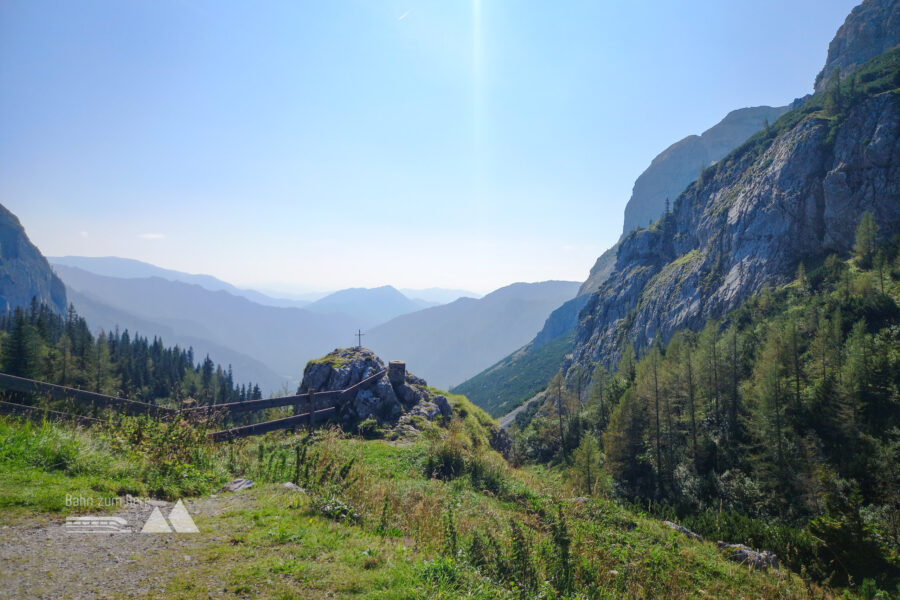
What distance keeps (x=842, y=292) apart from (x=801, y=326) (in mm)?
10354

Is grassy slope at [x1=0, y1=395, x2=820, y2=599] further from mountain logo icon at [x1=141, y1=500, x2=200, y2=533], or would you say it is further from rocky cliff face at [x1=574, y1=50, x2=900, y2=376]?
rocky cliff face at [x1=574, y1=50, x2=900, y2=376]

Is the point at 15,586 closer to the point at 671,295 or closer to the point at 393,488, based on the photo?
the point at 393,488

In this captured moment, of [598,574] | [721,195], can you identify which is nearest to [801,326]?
[598,574]

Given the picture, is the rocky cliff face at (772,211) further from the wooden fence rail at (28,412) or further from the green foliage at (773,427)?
the wooden fence rail at (28,412)

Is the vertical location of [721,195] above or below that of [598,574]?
above

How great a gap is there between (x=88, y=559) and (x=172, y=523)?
1584mm

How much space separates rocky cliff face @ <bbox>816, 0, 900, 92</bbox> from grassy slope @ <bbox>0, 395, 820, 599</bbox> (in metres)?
193

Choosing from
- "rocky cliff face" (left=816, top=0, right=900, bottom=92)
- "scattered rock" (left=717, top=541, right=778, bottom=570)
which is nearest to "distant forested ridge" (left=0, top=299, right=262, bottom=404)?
"scattered rock" (left=717, top=541, right=778, bottom=570)

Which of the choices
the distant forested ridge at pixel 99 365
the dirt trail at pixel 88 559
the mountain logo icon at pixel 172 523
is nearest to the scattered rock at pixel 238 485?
the mountain logo icon at pixel 172 523

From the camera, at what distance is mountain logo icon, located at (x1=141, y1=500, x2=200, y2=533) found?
6.60 metres

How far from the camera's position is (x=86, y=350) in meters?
70.5

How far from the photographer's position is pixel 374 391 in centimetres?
2314

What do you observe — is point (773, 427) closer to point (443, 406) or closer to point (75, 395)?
point (443, 406)

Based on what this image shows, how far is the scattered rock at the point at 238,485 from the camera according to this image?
904 cm
